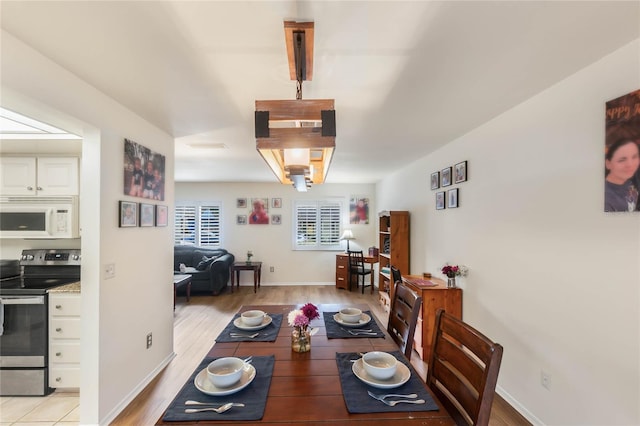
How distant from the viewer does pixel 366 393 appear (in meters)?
1.12

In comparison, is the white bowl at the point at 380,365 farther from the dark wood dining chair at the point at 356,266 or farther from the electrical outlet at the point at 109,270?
the dark wood dining chair at the point at 356,266

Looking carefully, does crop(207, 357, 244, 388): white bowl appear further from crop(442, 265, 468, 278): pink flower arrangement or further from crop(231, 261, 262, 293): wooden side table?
crop(231, 261, 262, 293): wooden side table

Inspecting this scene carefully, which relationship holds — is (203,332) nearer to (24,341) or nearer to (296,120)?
(24,341)

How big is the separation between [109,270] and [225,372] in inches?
55.5

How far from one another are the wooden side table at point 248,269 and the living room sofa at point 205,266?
0.43ft

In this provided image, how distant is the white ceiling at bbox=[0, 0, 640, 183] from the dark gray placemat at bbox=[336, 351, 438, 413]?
5.16 feet

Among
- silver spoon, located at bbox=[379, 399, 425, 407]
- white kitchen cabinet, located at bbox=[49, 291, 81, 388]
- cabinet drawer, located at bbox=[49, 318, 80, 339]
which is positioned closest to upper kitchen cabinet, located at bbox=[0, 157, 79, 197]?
white kitchen cabinet, located at bbox=[49, 291, 81, 388]

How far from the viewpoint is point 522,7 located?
1.13m

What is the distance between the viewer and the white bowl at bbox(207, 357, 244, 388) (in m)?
1.11

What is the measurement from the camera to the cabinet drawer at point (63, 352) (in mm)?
2361

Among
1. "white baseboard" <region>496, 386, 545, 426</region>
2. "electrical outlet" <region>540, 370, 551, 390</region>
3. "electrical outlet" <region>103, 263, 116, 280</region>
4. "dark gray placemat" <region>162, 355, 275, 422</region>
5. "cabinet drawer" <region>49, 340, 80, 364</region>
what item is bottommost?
"white baseboard" <region>496, 386, 545, 426</region>

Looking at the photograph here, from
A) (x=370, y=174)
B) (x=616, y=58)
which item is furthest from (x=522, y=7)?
(x=370, y=174)

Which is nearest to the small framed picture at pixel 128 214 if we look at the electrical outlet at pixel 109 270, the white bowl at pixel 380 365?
the electrical outlet at pixel 109 270

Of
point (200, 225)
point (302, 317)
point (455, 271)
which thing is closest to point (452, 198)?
point (455, 271)
